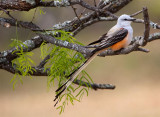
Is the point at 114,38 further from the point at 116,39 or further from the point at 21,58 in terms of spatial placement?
the point at 21,58

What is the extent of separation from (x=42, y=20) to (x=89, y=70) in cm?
114

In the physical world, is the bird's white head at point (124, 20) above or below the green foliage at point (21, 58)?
above

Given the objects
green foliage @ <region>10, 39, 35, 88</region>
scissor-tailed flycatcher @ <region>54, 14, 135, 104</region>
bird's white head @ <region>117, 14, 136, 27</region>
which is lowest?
green foliage @ <region>10, 39, 35, 88</region>

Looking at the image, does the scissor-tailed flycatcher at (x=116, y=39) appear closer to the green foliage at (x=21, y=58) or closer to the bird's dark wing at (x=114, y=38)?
the bird's dark wing at (x=114, y=38)

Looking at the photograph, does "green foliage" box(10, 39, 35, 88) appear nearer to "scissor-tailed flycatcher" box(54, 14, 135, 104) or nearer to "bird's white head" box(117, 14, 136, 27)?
"scissor-tailed flycatcher" box(54, 14, 135, 104)

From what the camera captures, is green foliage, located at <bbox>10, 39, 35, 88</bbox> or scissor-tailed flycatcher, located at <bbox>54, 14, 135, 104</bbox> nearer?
scissor-tailed flycatcher, located at <bbox>54, 14, 135, 104</bbox>

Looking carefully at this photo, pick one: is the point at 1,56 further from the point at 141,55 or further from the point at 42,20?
the point at 141,55

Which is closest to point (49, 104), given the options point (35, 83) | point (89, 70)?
point (35, 83)

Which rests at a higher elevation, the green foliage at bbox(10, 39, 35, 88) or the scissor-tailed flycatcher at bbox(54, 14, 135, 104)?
the scissor-tailed flycatcher at bbox(54, 14, 135, 104)

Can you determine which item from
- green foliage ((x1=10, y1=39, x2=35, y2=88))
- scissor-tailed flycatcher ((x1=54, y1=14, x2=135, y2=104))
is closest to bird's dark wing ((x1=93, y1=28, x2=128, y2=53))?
scissor-tailed flycatcher ((x1=54, y1=14, x2=135, y2=104))

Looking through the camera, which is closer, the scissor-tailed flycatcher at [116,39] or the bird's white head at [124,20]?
the scissor-tailed flycatcher at [116,39]

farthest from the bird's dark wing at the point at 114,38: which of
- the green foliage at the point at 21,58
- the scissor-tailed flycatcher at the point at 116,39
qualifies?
the green foliage at the point at 21,58

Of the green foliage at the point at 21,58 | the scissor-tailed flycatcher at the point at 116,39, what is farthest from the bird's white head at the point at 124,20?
the green foliage at the point at 21,58

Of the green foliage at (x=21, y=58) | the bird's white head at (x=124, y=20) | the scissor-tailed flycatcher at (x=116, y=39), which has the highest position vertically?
the bird's white head at (x=124, y=20)
